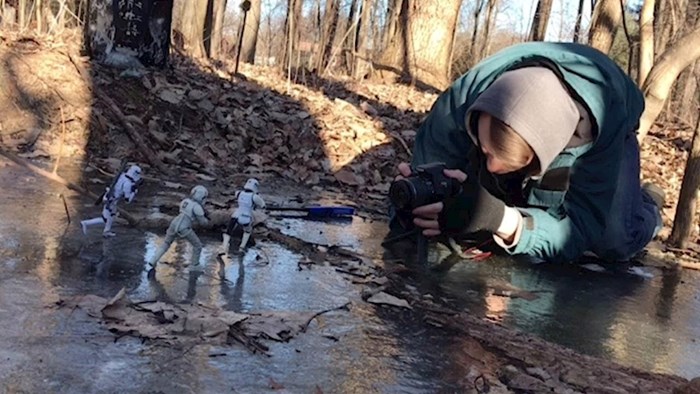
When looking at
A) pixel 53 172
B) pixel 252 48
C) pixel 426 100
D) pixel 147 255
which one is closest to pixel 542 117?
pixel 147 255

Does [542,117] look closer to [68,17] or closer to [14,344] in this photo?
[14,344]

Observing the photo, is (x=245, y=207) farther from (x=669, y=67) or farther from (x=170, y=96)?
(x=669, y=67)

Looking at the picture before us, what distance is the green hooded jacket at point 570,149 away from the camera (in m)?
3.15

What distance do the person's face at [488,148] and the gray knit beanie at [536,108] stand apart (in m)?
0.06

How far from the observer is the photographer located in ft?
9.05

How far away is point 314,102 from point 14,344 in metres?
5.88

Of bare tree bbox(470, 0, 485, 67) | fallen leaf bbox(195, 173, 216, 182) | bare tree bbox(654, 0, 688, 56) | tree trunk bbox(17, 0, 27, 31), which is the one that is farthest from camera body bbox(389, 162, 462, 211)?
bare tree bbox(470, 0, 485, 67)

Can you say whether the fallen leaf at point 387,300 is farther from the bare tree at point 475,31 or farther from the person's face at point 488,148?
the bare tree at point 475,31

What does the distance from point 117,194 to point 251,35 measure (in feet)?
51.4

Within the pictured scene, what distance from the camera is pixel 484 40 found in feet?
95.6

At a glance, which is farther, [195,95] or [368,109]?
[368,109]

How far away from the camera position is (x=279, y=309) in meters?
2.46

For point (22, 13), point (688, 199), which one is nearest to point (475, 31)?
point (22, 13)

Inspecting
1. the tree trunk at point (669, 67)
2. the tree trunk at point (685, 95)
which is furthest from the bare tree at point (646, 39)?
the tree trunk at point (685, 95)
